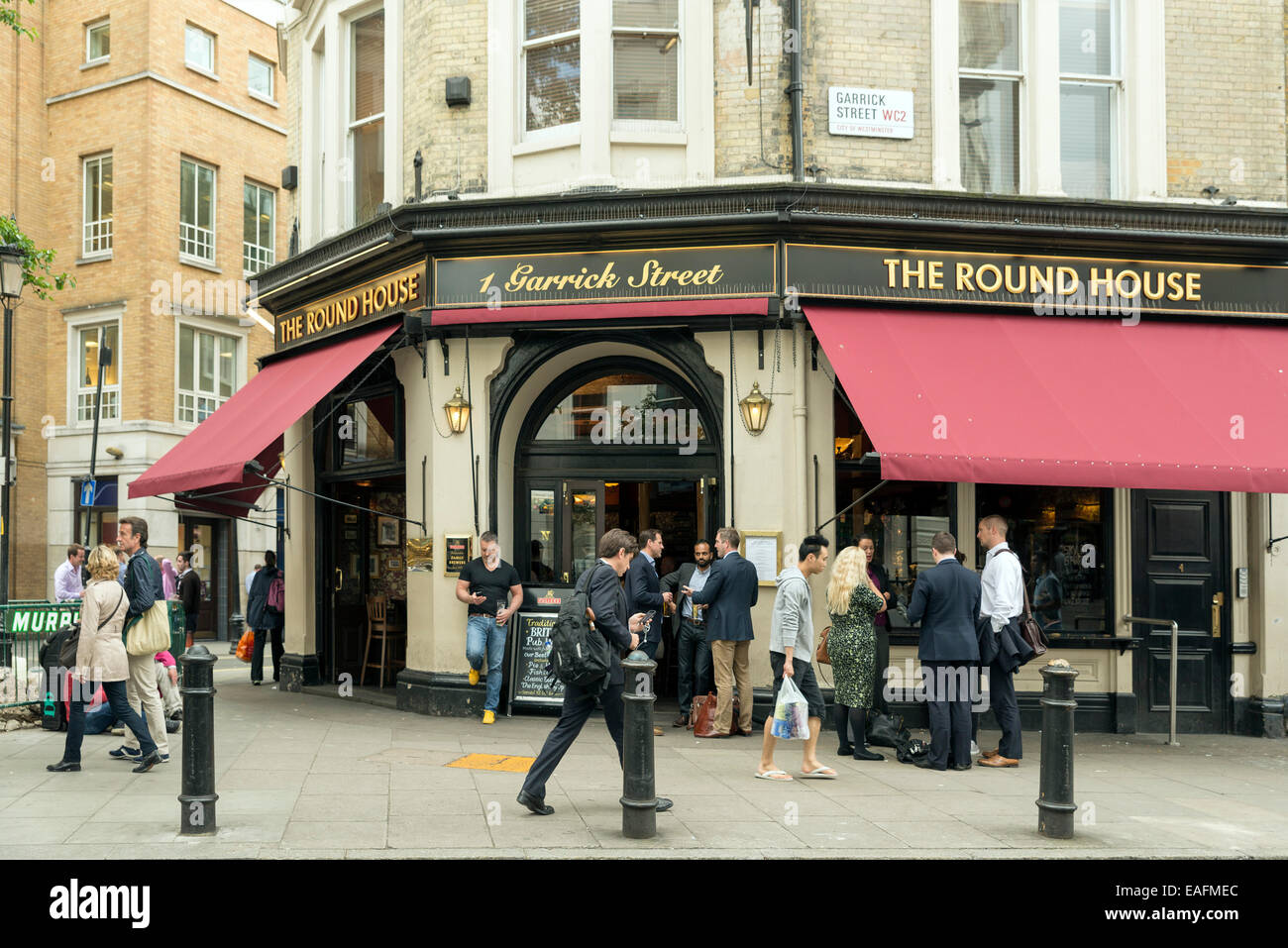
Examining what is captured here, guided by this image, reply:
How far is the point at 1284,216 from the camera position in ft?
39.8

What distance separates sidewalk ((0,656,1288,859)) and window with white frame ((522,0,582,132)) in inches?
255

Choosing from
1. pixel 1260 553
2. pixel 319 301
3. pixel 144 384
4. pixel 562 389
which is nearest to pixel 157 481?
pixel 319 301

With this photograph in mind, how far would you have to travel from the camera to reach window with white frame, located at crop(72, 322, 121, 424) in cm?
2597

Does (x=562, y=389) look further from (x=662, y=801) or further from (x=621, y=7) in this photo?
(x=662, y=801)

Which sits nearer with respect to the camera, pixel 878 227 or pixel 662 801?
pixel 662 801

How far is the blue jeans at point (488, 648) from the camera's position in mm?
11477

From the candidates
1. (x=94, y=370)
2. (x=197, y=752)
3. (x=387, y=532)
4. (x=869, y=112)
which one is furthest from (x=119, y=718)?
(x=94, y=370)

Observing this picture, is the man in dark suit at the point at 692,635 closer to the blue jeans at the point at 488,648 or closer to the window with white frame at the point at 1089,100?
the blue jeans at the point at 488,648

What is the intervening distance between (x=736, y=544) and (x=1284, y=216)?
6948mm

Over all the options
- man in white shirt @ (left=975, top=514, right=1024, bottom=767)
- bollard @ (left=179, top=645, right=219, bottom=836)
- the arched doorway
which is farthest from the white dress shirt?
bollard @ (left=179, top=645, right=219, bottom=836)

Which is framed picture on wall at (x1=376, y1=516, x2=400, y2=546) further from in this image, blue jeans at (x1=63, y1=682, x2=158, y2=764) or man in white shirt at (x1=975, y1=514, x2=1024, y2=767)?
man in white shirt at (x1=975, y1=514, x2=1024, y2=767)

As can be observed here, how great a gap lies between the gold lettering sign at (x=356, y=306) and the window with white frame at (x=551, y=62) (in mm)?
2123

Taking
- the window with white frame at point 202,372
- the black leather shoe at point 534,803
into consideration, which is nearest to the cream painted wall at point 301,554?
Answer: the black leather shoe at point 534,803
